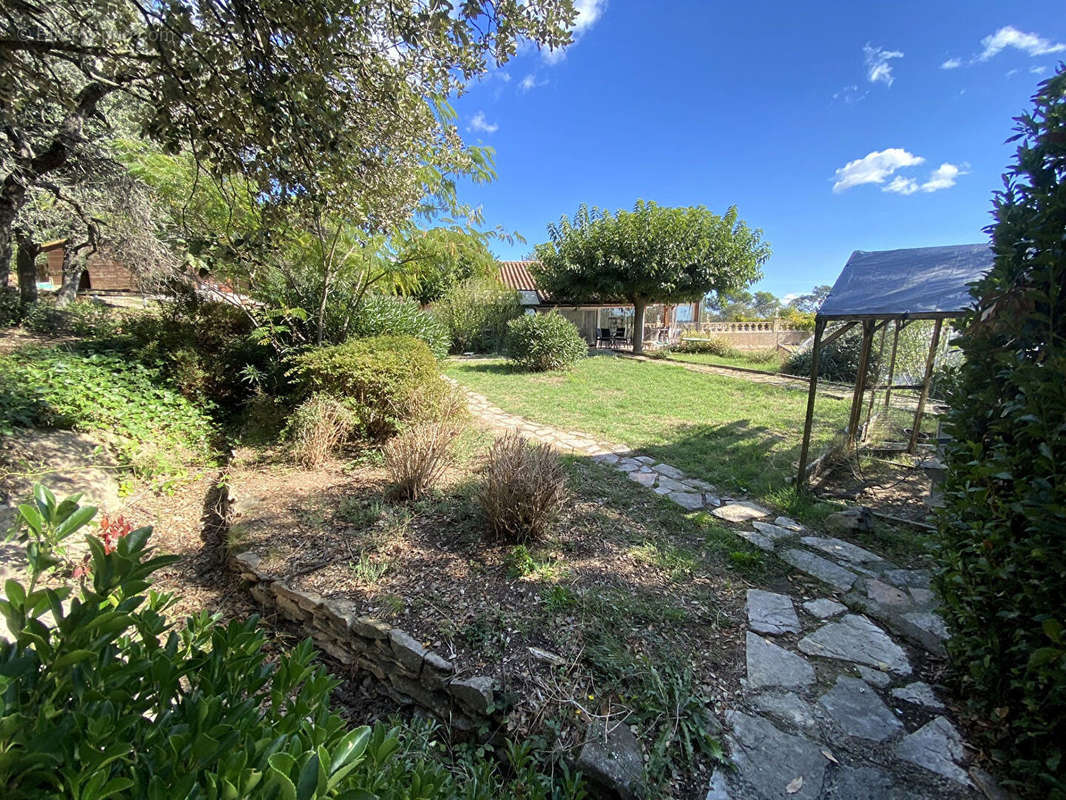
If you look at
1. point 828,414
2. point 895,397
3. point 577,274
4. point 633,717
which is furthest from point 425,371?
point 577,274

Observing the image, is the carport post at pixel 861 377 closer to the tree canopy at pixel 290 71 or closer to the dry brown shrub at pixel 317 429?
the tree canopy at pixel 290 71

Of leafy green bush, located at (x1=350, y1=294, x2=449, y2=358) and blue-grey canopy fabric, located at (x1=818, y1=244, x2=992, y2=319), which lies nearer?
blue-grey canopy fabric, located at (x1=818, y1=244, x2=992, y2=319)

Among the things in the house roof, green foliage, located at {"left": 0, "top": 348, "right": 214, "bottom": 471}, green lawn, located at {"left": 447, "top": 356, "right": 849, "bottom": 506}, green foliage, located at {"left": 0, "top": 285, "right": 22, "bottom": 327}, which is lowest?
green lawn, located at {"left": 447, "top": 356, "right": 849, "bottom": 506}

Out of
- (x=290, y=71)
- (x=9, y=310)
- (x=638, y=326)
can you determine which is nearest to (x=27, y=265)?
(x=9, y=310)

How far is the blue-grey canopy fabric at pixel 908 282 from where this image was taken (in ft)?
12.5

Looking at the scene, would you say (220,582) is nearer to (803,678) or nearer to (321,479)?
(321,479)

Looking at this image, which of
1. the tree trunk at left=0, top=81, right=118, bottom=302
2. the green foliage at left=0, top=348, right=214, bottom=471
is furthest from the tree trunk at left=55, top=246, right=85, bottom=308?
the green foliage at left=0, top=348, right=214, bottom=471

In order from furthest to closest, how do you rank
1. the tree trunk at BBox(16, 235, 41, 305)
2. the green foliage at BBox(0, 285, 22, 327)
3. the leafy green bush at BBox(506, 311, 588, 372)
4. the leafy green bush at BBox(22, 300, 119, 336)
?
the leafy green bush at BBox(506, 311, 588, 372) < the tree trunk at BBox(16, 235, 41, 305) < the green foliage at BBox(0, 285, 22, 327) < the leafy green bush at BBox(22, 300, 119, 336)

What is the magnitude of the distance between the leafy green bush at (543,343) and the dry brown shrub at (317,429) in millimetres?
7007

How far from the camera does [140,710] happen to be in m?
0.77

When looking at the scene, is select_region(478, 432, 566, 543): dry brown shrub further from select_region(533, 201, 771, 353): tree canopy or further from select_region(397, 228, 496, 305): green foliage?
select_region(533, 201, 771, 353): tree canopy

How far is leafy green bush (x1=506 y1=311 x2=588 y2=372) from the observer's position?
11227 millimetres

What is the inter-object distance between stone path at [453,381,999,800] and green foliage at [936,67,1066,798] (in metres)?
0.24

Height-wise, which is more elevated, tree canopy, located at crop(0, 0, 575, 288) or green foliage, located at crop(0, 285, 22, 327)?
tree canopy, located at crop(0, 0, 575, 288)
